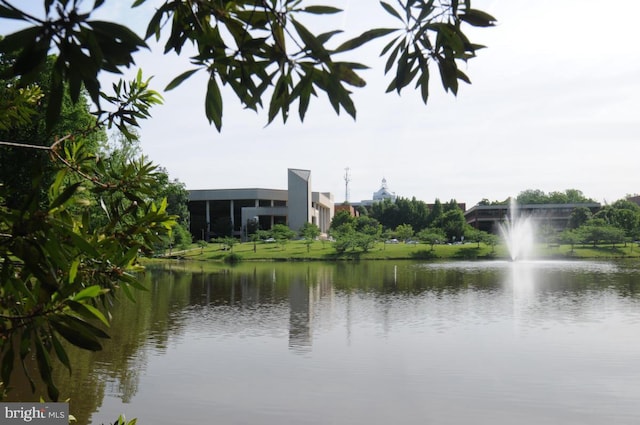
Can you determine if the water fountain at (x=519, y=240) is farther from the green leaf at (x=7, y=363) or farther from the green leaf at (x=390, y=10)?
the green leaf at (x=7, y=363)

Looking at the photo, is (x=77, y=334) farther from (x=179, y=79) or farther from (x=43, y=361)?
(x=179, y=79)

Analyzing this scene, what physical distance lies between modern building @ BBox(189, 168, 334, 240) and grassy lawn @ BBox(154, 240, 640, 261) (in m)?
12.4

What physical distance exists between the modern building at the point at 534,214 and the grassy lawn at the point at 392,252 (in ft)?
81.0

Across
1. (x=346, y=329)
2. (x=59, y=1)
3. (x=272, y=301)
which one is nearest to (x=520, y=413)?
(x=346, y=329)

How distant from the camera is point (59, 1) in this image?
1.09 metres

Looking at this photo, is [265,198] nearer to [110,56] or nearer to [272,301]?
[272,301]

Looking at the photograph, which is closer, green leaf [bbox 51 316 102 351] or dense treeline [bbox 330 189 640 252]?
green leaf [bbox 51 316 102 351]

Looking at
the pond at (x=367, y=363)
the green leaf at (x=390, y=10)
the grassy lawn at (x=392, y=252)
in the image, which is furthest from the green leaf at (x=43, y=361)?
the grassy lawn at (x=392, y=252)

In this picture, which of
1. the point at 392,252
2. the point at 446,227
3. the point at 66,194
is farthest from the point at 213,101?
the point at 446,227

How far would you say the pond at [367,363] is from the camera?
360 inches

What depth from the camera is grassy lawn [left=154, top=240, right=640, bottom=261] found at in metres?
58.8

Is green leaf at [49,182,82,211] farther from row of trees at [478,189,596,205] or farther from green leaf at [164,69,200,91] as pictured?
row of trees at [478,189,596,205]

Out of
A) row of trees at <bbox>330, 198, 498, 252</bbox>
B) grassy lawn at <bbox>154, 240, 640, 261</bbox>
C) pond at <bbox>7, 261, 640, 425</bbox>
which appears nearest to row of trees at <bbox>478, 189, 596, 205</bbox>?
row of trees at <bbox>330, 198, 498, 252</bbox>

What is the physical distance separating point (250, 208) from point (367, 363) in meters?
68.9
